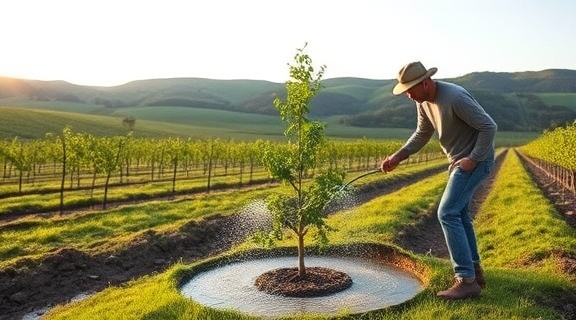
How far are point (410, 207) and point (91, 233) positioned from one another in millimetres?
13739

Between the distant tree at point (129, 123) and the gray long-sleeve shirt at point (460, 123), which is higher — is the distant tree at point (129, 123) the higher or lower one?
the lower one

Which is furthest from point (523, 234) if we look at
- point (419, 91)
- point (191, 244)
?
point (191, 244)

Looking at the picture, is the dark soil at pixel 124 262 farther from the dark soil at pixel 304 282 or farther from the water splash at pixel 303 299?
the dark soil at pixel 304 282

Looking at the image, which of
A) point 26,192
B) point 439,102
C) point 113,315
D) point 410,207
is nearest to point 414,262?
point 439,102

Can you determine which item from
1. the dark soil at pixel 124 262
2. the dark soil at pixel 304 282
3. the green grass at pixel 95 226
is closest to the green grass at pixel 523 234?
the dark soil at pixel 124 262

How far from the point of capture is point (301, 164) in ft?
36.1

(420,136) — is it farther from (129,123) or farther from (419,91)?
(129,123)

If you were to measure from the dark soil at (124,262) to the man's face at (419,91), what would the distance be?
4022mm

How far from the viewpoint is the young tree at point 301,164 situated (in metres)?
10.4

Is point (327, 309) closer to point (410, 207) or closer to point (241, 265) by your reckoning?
point (241, 265)

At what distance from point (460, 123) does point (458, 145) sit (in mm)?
351

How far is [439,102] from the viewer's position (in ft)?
26.0

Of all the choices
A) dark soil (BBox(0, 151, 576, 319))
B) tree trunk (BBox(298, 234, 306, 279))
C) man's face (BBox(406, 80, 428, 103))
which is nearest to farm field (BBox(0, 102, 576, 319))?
dark soil (BBox(0, 151, 576, 319))

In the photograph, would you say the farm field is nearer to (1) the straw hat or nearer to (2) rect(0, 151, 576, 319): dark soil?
(2) rect(0, 151, 576, 319): dark soil
